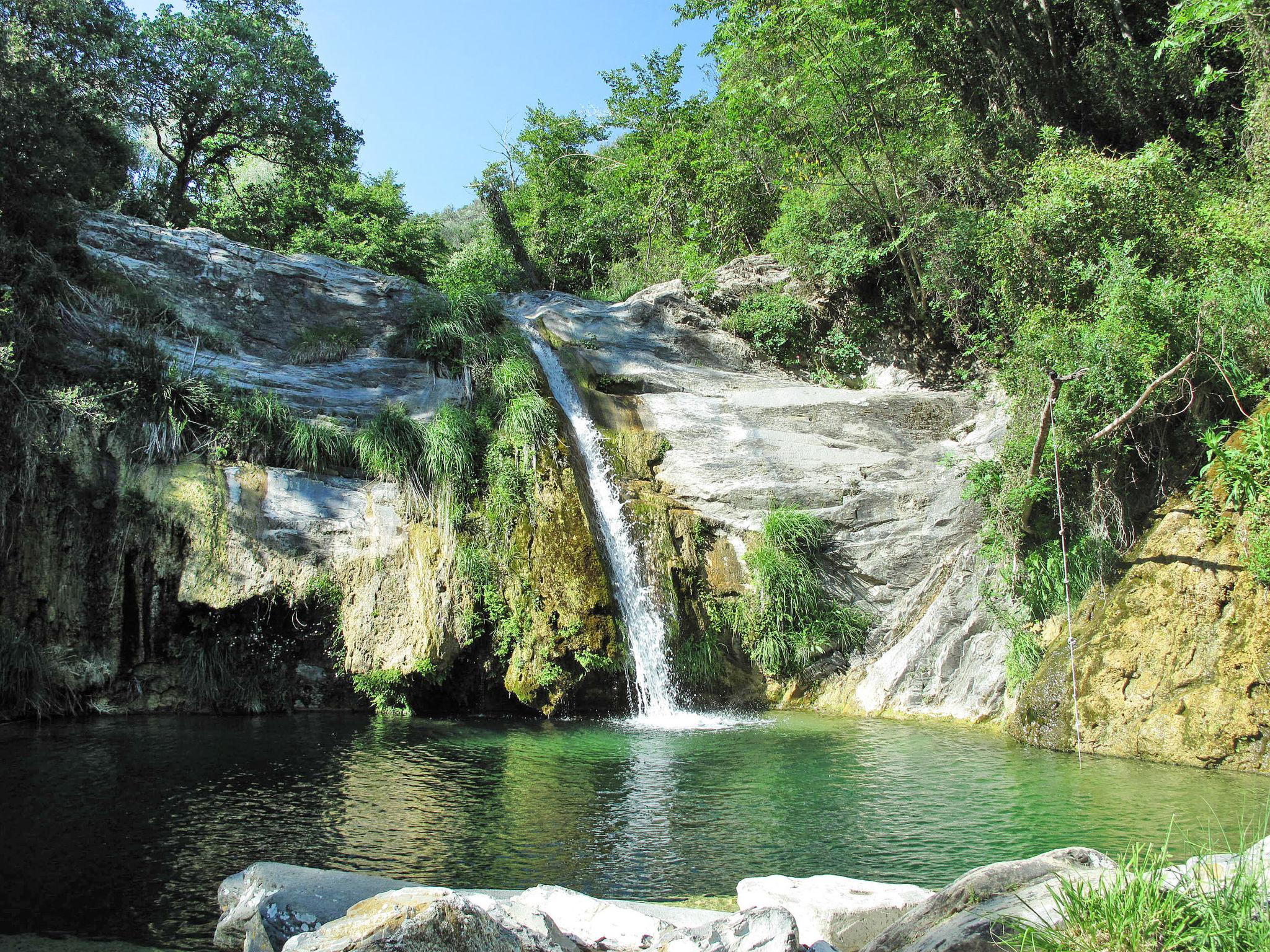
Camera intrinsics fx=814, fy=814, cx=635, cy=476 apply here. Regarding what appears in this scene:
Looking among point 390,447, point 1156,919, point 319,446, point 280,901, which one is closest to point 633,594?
point 390,447

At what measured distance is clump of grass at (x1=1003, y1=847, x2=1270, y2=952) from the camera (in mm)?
2707

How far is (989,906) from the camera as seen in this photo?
339 cm

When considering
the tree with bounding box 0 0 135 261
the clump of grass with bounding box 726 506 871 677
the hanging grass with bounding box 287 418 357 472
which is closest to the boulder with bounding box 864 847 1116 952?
the clump of grass with bounding box 726 506 871 677

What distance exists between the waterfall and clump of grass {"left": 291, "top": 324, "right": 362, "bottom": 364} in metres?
4.45

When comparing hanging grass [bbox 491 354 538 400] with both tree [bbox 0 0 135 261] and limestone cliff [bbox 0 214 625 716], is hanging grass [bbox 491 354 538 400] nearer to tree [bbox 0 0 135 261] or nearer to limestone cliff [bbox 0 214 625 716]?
limestone cliff [bbox 0 214 625 716]

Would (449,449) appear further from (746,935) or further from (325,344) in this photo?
(746,935)

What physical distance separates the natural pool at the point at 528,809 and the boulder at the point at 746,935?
1264 mm

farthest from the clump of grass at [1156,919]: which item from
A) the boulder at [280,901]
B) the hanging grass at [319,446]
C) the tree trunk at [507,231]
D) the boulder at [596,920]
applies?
the tree trunk at [507,231]

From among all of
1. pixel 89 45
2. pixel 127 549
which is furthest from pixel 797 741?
pixel 89 45

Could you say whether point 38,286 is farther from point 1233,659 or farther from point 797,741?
point 1233,659

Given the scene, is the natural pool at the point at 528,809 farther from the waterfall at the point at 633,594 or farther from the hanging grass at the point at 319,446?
the hanging grass at the point at 319,446

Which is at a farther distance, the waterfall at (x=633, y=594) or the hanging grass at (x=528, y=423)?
the hanging grass at (x=528, y=423)

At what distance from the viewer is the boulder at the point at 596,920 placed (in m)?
3.70

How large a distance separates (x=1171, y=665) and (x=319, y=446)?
10318 mm
